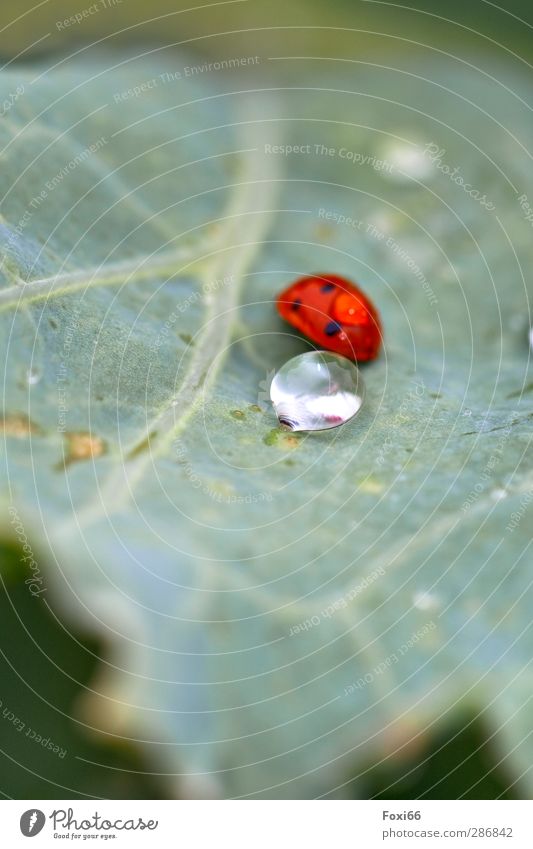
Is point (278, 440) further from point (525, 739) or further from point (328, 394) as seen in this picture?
point (525, 739)

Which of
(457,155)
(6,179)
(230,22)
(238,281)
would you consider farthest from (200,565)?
(230,22)

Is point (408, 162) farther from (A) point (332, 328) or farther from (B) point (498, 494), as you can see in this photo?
(B) point (498, 494)

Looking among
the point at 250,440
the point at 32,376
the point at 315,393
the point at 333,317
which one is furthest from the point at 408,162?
the point at 32,376

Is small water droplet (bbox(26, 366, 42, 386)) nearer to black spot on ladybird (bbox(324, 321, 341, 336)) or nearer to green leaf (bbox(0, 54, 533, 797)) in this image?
green leaf (bbox(0, 54, 533, 797))

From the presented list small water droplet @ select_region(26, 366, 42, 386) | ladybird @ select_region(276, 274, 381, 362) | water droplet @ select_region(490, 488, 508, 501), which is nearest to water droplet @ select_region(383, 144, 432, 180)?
ladybird @ select_region(276, 274, 381, 362)

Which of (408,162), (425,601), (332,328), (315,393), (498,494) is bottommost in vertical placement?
(425,601)

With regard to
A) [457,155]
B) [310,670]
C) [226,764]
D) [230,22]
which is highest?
[230,22]

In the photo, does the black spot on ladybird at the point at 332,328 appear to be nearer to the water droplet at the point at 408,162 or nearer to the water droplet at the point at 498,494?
the water droplet at the point at 408,162
